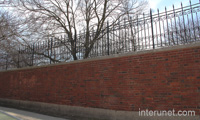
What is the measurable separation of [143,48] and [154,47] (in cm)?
40

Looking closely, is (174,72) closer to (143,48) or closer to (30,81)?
(143,48)

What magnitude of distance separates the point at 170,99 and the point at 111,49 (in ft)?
10.4

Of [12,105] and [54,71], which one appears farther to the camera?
[12,105]

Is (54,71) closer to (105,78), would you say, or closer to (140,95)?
(105,78)

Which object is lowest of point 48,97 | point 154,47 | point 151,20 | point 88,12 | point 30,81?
point 48,97

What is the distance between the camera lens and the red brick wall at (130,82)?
4.55 metres

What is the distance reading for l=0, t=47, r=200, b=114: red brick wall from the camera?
14.9 feet

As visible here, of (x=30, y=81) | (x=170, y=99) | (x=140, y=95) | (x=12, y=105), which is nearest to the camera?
(x=170, y=99)

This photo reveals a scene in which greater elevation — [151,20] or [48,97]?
[151,20]

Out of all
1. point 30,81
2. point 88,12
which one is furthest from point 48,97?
point 88,12

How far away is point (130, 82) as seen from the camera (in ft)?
18.1

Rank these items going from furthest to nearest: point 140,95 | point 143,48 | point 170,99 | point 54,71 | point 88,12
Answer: point 88,12, point 54,71, point 143,48, point 140,95, point 170,99

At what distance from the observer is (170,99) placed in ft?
15.5

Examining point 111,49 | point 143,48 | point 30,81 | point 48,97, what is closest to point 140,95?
point 143,48
